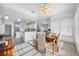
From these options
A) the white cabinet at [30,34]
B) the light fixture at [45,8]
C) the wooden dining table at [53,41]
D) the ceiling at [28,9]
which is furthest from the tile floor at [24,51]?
the light fixture at [45,8]

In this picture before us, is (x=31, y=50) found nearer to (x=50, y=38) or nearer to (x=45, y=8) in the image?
(x=50, y=38)

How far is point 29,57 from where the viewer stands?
2.01m

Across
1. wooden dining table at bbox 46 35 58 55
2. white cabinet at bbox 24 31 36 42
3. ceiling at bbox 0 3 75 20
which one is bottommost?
wooden dining table at bbox 46 35 58 55

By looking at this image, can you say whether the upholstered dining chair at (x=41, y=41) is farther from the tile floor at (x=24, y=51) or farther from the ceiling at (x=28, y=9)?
the ceiling at (x=28, y=9)

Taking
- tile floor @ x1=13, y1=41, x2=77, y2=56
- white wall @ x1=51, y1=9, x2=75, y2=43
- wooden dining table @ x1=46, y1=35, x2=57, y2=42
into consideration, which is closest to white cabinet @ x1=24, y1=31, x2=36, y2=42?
tile floor @ x1=13, y1=41, x2=77, y2=56

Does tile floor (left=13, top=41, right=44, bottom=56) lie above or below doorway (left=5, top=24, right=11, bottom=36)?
below

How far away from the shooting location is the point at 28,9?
6.62 feet

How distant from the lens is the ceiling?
77.5 inches

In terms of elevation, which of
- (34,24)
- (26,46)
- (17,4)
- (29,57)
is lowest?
(29,57)

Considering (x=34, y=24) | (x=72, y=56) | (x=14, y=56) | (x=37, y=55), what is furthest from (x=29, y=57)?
(x=72, y=56)

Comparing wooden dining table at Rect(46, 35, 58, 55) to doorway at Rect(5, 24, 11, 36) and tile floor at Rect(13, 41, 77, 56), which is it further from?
doorway at Rect(5, 24, 11, 36)

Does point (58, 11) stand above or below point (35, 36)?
above

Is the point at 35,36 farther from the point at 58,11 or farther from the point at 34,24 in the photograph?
the point at 58,11

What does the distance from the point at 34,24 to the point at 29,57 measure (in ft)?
2.05
